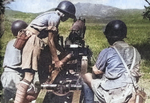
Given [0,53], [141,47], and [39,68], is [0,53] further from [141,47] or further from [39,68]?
[141,47]

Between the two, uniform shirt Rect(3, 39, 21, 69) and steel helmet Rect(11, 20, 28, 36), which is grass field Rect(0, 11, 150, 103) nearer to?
steel helmet Rect(11, 20, 28, 36)

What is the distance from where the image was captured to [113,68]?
8148 millimetres

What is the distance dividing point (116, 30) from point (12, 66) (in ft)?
5.26

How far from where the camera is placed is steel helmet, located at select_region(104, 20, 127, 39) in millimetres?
8188

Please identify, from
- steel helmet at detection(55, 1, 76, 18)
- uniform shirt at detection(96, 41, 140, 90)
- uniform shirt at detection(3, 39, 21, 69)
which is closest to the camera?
uniform shirt at detection(96, 41, 140, 90)

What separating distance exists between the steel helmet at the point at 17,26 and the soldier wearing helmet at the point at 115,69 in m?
1.19

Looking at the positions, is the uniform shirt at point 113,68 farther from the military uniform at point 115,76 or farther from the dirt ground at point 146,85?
the dirt ground at point 146,85

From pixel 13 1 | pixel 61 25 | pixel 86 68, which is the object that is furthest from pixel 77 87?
pixel 13 1

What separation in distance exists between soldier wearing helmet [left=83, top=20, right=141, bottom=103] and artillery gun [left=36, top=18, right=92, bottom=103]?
0.24 meters

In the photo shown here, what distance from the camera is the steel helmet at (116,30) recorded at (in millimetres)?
8188

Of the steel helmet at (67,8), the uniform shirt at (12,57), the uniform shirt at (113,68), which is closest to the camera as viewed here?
the uniform shirt at (113,68)

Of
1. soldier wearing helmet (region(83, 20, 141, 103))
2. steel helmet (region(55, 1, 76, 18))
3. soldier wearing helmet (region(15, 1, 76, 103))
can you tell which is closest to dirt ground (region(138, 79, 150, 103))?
soldier wearing helmet (region(83, 20, 141, 103))

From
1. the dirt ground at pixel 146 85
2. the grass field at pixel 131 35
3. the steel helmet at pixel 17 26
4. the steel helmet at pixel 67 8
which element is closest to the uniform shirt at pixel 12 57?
the steel helmet at pixel 17 26

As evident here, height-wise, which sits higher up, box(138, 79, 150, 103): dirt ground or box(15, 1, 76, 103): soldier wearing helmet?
box(15, 1, 76, 103): soldier wearing helmet
